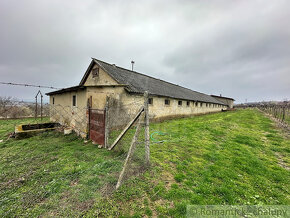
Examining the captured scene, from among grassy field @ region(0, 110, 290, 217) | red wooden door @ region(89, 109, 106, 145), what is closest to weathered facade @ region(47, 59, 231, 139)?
red wooden door @ region(89, 109, 106, 145)

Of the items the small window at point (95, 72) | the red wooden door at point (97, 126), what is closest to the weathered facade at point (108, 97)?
the small window at point (95, 72)

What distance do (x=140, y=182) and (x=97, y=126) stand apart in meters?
3.66

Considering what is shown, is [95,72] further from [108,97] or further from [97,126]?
[97,126]

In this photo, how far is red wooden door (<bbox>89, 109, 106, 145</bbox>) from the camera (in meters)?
5.35

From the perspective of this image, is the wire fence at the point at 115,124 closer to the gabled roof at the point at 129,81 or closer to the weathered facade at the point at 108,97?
the weathered facade at the point at 108,97

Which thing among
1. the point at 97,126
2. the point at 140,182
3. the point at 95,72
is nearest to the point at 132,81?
the point at 95,72

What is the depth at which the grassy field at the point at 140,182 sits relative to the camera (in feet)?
7.63

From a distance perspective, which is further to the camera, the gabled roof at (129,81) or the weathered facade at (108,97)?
the gabled roof at (129,81)

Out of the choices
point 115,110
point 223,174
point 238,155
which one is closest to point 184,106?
point 115,110

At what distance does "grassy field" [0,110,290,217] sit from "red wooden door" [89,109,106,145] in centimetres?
64

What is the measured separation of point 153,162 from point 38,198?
9.71ft

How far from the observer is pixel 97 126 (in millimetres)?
5730

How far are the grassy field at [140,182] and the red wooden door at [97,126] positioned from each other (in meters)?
0.64

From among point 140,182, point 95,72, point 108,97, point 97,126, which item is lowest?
point 140,182
